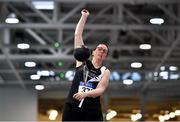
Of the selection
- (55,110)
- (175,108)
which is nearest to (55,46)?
(55,110)

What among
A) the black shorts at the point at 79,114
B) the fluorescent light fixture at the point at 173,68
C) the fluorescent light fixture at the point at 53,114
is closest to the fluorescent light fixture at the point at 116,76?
the fluorescent light fixture at the point at 173,68

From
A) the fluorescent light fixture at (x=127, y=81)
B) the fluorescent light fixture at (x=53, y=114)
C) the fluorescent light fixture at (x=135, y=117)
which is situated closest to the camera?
the fluorescent light fixture at (x=127, y=81)

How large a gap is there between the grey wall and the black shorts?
16648 mm

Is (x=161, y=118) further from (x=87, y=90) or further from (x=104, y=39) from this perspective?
(x=87, y=90)

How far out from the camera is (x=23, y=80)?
19.5 metres

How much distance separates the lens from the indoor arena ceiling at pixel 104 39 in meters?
12.4

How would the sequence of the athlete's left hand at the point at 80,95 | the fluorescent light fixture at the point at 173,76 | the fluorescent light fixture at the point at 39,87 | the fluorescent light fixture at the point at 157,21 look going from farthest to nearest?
the fluorescent light fixture at the point at 39,87, the fluorescent light fixture at the point at 173,76, the fluorescent light fixture at the point at 157,21, the athlete's left hand at the point at 80,95

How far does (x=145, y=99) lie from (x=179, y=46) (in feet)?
20.6

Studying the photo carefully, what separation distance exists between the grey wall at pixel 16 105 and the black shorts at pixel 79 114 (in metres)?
16.6

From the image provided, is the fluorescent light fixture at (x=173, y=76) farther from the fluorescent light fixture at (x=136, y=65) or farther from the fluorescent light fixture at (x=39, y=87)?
the fluorescent light fixture at (x=39, y=87)

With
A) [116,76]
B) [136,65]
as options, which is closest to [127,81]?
[116,76]

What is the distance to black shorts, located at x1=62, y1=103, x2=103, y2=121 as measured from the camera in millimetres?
3596

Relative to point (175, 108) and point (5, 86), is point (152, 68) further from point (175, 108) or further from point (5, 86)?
point (5, 86)

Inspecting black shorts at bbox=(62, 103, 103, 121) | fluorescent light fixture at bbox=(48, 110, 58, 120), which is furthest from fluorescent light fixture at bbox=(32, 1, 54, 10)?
black shorts at bbox=(62, 103, 103, 121)
